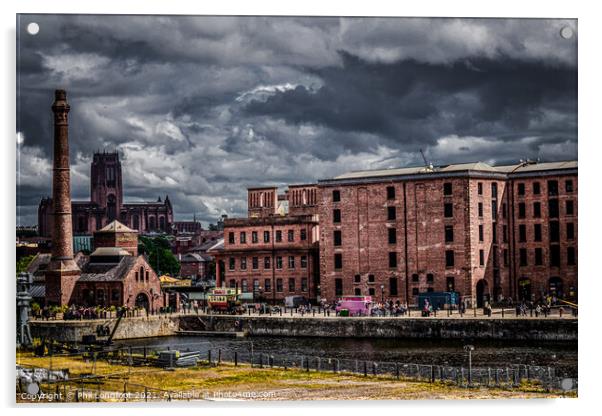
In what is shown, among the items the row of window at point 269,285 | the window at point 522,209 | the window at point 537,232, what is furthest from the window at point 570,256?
the row of window at point 269,285

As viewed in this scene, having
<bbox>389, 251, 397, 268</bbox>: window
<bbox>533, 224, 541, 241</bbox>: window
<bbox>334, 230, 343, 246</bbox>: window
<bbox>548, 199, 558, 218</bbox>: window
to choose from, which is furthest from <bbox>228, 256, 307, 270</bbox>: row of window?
<bbox>548, 199, 558, 218</bbox>: window

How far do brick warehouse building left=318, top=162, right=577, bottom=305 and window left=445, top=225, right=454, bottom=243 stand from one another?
0.05 meters

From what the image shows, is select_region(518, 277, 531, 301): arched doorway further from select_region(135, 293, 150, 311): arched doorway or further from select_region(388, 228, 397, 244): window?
select_region(135, 293, 150, 311): arched doorway

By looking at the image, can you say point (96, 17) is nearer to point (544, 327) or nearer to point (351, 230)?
point (544, 327)

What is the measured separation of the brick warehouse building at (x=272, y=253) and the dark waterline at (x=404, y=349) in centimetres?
1134

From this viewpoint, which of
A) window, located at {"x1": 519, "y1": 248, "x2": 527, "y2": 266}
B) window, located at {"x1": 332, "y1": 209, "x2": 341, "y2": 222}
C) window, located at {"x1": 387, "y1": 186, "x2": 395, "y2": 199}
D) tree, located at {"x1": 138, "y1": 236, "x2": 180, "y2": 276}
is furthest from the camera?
tree, located at {"x1": 138, "y1": 236, "x2": 180, "y2": 276}

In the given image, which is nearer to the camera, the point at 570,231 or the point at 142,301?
the point at 570,231

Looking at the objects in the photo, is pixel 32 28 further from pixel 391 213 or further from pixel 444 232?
pixel 444 232

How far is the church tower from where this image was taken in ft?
131

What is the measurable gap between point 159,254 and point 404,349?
36674 millimetres

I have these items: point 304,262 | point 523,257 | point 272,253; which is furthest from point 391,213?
Answer: point 272,253

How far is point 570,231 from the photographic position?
164ft

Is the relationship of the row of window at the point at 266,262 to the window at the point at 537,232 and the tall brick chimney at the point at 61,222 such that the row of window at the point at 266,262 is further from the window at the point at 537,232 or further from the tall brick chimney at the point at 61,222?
the window at the point at 537,232

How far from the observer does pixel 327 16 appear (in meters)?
32.9
